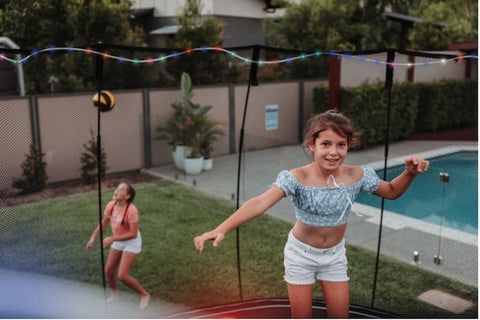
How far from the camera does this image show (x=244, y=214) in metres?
2.17

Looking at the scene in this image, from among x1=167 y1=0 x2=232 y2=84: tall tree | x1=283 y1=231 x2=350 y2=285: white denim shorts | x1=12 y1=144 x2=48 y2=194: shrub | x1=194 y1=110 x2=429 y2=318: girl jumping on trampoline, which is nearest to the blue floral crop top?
x1=194 y1=110 x2=429 y2=318: girl jumping on trampoline

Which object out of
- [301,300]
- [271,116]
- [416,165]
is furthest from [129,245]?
[271,116]

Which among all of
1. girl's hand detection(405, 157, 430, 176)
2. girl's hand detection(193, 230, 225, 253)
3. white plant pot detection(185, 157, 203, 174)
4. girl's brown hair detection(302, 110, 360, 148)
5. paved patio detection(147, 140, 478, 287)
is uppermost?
girl's brown hair detection(302, 110, 360, 148)

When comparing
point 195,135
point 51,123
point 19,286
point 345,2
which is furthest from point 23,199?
point 345,2

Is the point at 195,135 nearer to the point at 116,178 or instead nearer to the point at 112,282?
the point at 116,178

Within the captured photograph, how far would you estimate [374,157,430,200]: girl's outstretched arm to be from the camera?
2.45 meters

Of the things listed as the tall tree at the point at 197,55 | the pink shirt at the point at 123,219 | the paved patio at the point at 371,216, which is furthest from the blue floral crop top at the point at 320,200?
the tall tree at the point at 197,55

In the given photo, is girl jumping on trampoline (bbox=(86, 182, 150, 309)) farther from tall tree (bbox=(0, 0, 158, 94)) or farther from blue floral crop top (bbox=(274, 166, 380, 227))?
tall tree (bbox=(0, 0, 158, 94))

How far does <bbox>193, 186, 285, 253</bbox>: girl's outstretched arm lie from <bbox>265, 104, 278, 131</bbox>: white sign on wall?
8943mm

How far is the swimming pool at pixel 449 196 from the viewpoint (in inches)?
198

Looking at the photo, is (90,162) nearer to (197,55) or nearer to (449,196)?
(197,55)

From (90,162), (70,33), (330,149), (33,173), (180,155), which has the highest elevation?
(70,33)

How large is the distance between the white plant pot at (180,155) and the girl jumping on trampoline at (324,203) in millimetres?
6718

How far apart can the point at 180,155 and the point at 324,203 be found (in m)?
6.95
